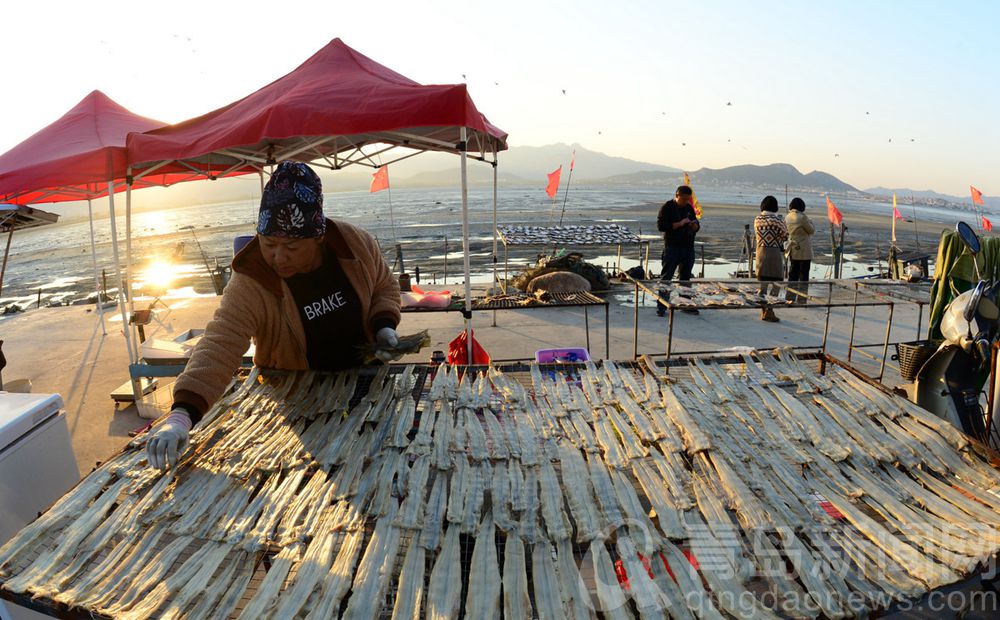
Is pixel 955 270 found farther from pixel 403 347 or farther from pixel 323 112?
pixel 323 112

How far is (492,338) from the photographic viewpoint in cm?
704

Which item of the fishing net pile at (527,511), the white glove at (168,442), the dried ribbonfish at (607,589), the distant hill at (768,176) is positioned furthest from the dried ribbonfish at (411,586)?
the distant hill at (768,176)

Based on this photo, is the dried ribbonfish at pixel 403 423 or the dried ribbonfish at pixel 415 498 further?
the dried ribbonfish at pixel 403 423

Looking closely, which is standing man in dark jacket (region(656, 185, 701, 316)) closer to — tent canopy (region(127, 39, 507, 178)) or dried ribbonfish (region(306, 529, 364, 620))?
tent canopy (region(127, 39, 507, 178))

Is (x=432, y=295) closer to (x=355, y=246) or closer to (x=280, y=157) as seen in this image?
(x=280, y=157)

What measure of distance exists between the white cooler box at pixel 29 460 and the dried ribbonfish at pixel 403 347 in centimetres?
141

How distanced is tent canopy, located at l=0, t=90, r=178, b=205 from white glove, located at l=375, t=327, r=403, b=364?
3.86m

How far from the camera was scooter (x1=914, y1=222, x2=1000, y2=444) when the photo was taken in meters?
3.14

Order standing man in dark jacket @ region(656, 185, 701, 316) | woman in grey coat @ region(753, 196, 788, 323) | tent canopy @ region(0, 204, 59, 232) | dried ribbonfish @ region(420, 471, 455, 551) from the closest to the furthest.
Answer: dried ribbonfish @ region(420, 471, 455, 551), tent canopy @ region(0, 204, 59, 232), woman in grey coat @ region(753, 196, 788, 323), standing man in dark jacket @ region(656, 185, 701, 316)

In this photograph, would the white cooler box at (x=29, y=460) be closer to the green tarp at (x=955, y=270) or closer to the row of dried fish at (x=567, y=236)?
the green tarp at (x=955, y=270)

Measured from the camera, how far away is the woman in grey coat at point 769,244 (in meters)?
7.41

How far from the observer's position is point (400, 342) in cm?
256

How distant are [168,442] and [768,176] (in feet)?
637

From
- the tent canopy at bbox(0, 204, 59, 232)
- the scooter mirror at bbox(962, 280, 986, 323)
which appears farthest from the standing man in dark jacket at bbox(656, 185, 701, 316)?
the tent canopy at bbox(0, 204, 59, 232)
